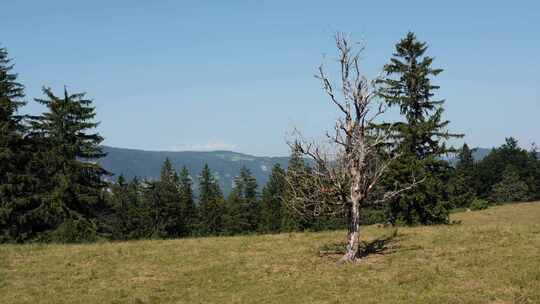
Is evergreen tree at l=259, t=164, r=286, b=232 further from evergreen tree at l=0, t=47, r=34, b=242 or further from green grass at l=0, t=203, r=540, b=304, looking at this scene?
green grass at l=0, t=203, r=540, b=304

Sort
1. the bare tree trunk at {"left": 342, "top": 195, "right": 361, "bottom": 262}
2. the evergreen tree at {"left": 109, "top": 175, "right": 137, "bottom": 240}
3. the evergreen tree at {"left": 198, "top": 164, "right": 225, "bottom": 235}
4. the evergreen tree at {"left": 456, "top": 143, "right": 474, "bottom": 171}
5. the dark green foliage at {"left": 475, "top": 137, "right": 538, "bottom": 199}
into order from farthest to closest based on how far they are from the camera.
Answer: the evergreen tree at {"left": 456, "top": 143, "right": 474, "bottom": 171}
the dark green foliage at {"left": 475, "top": 137, "right": 538, "bottom": 199}
the evergreen tree at {"left": 198, "top": 164, "right": 225, "bottom": 235}
the evergreen tree at {"left": 109, "top": 175, "right": 137, "bottom": 240}
the bare tree trunk at {"left": 342, "top": 195, "right": 361, "bottom": 262}

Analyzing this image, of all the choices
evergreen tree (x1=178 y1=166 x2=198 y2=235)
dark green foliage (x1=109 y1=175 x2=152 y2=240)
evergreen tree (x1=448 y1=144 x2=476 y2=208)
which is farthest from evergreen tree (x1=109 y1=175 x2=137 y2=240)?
evergreen tree (x1=448 y1=144 x2=476 y2=208)

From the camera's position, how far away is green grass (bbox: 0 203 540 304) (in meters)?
17.3

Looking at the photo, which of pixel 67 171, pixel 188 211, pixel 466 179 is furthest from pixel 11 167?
pixel 466 179

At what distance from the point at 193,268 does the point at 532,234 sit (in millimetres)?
16477

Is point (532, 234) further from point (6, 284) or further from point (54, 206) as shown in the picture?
point (54, 206)

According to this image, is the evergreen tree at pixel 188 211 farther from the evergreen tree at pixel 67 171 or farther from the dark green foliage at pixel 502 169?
the dark green foliage at pixel 502 169

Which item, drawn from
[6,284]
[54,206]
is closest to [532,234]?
[6,284]

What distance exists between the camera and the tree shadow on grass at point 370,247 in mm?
23422

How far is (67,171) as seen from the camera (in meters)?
41.5

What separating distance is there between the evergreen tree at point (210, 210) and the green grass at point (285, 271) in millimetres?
77549

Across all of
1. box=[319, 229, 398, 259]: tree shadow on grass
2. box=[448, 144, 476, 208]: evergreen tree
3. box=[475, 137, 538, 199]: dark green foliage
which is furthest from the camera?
box=[475, 137, 538, 199]: dark green foliage

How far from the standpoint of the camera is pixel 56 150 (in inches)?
1617

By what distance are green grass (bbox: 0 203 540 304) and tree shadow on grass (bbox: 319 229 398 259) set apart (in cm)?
11
